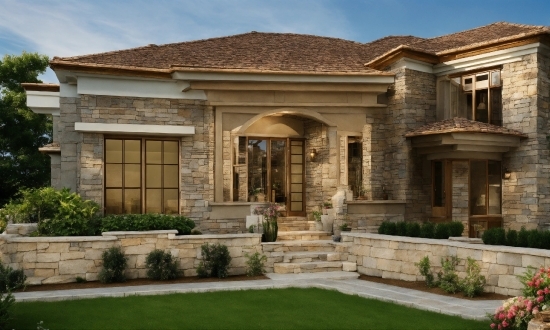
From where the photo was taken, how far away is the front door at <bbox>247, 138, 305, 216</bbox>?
14891mm

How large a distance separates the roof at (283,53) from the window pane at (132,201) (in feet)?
10.1

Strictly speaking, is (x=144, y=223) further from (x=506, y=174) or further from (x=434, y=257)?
(x=506, y=174)

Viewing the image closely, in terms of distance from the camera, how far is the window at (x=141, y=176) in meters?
13.3

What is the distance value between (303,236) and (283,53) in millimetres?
5730

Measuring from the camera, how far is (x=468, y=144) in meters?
13.4

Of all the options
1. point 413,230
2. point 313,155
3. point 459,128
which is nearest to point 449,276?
point 413,230

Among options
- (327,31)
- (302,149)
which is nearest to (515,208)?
(302,149)

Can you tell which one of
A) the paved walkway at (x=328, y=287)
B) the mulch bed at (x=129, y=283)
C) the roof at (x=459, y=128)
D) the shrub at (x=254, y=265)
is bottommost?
the mulch bed at (x=129, y=283)

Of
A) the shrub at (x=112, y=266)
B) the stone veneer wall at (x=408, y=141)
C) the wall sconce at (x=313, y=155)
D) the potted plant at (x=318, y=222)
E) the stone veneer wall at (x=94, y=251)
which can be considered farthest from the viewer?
the wall sconce at (x=313, y=155)

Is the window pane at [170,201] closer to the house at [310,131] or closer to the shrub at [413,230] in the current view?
the house at [310,131]

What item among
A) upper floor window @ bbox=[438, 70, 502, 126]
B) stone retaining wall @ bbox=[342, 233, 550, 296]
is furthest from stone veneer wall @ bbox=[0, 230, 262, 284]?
upper floor window @ bbox=[438, 70, 502, 126]

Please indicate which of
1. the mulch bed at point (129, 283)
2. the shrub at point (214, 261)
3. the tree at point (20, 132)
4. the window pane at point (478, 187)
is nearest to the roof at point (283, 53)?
the window pane at point (478, 187)

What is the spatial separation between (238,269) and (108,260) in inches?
103

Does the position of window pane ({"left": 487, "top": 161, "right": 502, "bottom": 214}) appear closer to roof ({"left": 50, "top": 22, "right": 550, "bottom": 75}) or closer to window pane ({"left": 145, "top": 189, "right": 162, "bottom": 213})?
roof ({"left": 50, "top": 22, "right": 550, "bottom": 75})
